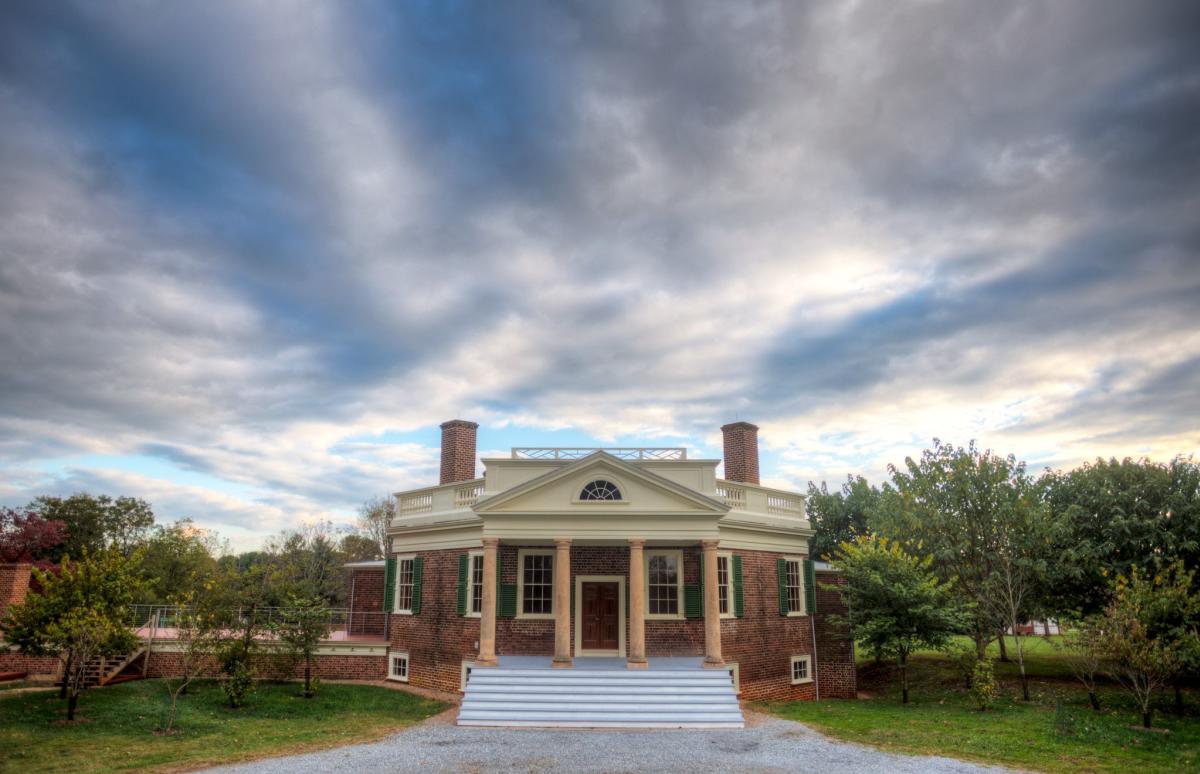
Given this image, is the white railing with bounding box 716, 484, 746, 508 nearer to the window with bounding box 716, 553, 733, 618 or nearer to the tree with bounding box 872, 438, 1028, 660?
the window with bounding box 716, 553, 733, 618

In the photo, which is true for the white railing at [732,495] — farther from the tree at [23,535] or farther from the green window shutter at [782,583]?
the tree at [23,535]

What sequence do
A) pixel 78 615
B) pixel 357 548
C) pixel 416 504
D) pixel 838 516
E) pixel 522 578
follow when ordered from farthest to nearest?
pixel 357 548 < pixel 838 516 < pixel 416 504 < pixel 522 578 < pixel 78 615

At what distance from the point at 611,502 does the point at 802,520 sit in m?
8.08

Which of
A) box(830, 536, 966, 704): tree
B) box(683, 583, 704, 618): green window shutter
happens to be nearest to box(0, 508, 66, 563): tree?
box(683, 583, 704, 618): green window shutter

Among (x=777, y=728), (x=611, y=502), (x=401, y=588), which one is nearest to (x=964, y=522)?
(x=777, y=728)

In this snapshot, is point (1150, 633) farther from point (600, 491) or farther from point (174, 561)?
point (174, 561)

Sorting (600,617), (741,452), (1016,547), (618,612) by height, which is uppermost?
(741,452)

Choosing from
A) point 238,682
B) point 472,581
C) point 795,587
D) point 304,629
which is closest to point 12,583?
point 238,682

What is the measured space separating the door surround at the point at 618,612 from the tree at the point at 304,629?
288 inches

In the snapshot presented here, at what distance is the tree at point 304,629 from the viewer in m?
19.8

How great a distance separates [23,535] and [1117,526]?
43967 mm

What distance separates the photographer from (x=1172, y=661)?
1605 centimetres

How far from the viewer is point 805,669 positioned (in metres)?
23.5

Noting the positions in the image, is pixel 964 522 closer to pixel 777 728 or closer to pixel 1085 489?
pixel 1085 489
